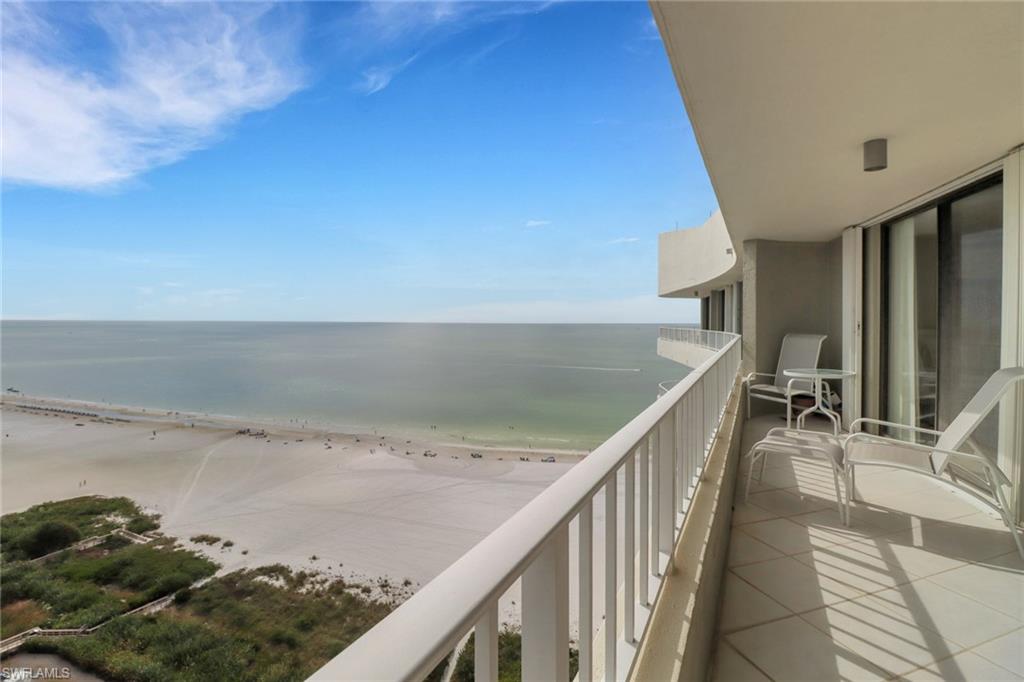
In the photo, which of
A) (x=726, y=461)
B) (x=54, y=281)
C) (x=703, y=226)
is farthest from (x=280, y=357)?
(x=726, y=461)

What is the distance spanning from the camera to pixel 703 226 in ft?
46.3

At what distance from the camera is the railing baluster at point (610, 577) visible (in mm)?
979

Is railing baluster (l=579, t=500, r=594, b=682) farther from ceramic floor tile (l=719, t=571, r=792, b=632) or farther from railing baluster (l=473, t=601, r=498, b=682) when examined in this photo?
ceramic floor tile (l=719, t=571, r=792, b=632)

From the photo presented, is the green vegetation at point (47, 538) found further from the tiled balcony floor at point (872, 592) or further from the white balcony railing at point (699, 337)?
the tiled balcony floor at point (872, 592)

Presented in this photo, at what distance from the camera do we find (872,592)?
2.22m

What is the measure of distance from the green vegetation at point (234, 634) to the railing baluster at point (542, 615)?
476 inches

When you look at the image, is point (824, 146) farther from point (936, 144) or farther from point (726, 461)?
point (726, 461)

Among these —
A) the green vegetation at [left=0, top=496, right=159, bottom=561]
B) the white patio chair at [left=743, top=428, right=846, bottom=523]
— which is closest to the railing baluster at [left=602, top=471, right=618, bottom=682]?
the white patio chair at [left=743, top=428, right=846, bottom=523]

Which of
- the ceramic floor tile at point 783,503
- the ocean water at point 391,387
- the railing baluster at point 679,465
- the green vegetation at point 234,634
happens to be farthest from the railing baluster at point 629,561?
the ocean water at point 391,387

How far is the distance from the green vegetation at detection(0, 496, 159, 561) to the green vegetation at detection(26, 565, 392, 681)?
15.5 feet

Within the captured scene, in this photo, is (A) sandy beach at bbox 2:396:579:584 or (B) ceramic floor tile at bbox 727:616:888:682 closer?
(B) ceramic floor tile at bbox 727:616:888:682

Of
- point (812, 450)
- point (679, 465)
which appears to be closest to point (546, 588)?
point (679, 465)

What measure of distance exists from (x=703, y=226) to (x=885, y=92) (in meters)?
12.5

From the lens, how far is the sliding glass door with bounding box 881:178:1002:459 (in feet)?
11.2
